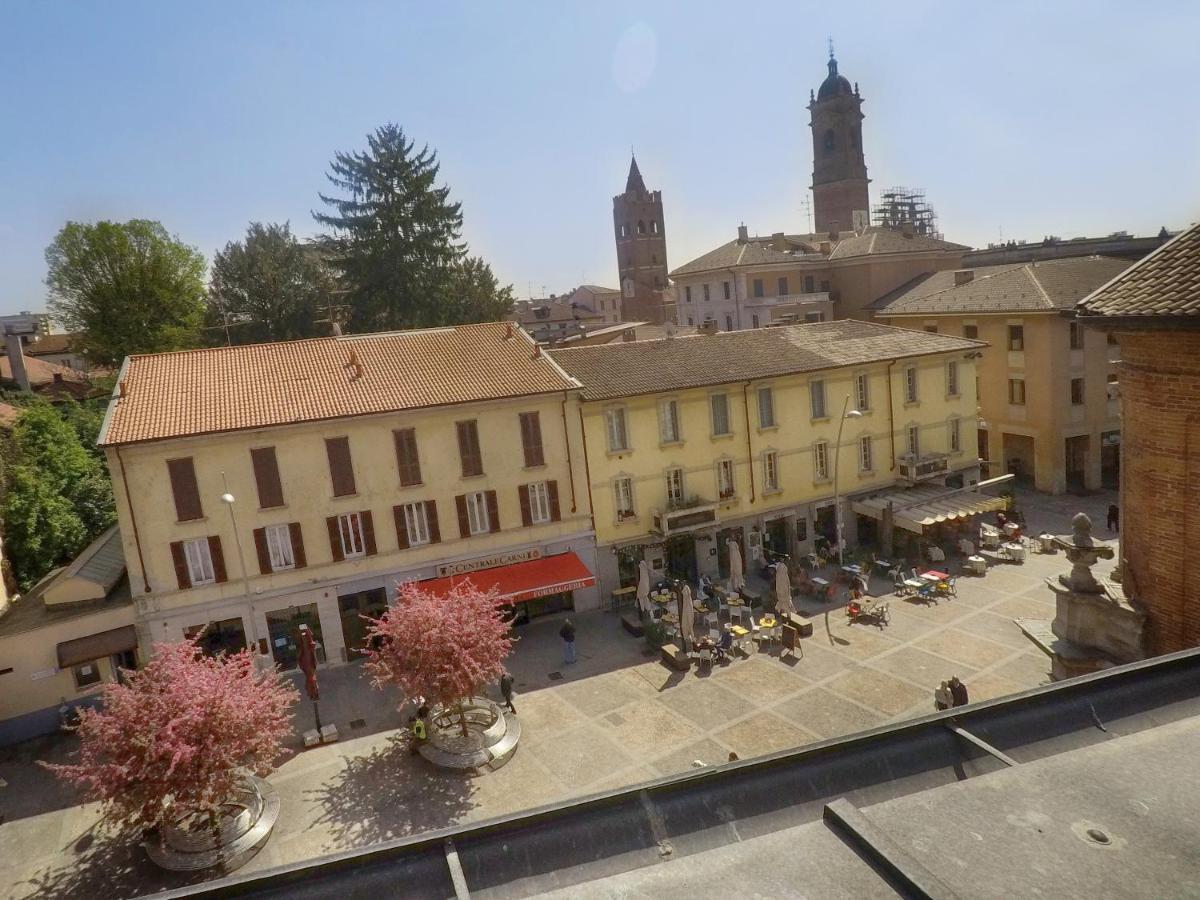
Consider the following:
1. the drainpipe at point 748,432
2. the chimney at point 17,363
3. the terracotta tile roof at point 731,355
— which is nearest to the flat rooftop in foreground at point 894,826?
the terracotta tile roof at point 731,355

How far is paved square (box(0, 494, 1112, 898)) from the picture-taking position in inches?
690

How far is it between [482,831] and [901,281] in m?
58.8

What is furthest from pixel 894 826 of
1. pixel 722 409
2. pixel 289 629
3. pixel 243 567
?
pixel 722 409

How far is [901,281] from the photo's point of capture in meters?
57.6

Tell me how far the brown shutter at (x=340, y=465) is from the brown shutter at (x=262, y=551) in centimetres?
258

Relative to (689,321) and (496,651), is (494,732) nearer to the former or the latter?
(496,651)

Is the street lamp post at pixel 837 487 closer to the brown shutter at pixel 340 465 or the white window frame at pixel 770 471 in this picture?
the white window frame at pixel 770 471

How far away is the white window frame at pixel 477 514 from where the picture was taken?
2742cm

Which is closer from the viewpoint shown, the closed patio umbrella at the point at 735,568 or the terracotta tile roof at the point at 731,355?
the closed patio umbrella at the point at 735,568

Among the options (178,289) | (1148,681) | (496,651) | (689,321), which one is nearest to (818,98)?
(689,321)

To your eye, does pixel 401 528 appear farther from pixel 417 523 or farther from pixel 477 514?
pixel 477 514

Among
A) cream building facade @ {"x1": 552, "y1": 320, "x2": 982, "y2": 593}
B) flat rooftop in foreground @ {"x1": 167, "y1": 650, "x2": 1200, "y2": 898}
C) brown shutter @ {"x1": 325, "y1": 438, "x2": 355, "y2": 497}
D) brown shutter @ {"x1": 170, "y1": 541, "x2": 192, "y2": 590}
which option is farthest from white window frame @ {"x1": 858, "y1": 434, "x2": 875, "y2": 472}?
flat rooftop in foreground @ {"x1": 167, "y1": 650, "x2": 1200, "y2": 898}

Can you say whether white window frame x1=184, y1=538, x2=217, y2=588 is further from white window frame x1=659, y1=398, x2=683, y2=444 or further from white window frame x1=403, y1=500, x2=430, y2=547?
white window frame x1=659, y1=398, x2=683, y2=444

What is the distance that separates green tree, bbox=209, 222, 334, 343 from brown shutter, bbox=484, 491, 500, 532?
2979cm
